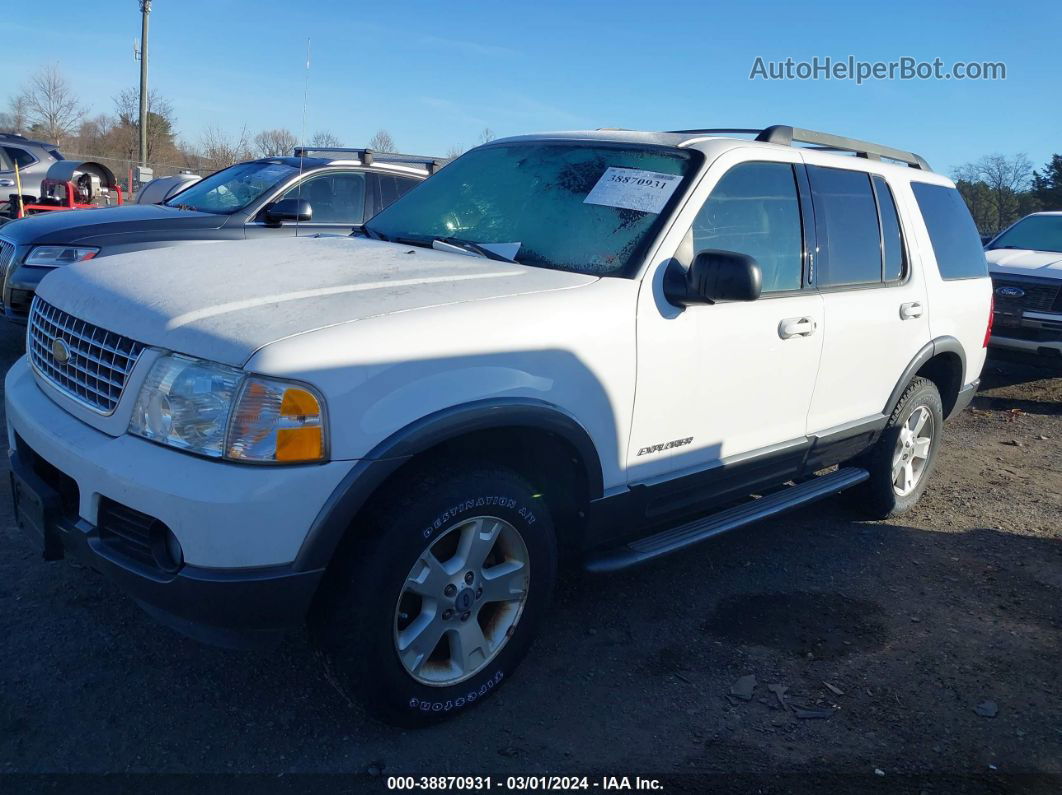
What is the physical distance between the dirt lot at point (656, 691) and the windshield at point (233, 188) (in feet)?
12.2

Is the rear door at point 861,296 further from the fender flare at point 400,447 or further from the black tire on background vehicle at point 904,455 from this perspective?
the fender flare at point 400,447

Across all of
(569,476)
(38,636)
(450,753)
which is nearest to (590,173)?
(569,476)

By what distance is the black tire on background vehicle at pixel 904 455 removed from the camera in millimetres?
4848

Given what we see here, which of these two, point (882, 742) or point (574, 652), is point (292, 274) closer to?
point (574, 652)

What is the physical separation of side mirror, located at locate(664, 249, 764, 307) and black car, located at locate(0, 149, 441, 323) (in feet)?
9.37

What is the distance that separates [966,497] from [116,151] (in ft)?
155

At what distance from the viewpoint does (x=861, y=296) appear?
13.9ft

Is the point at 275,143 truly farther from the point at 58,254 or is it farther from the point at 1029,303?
the point at 1029,303

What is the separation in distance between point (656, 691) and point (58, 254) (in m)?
5.34

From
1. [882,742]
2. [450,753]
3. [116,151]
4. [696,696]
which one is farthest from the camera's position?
[116,151]

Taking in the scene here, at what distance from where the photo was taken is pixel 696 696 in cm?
319

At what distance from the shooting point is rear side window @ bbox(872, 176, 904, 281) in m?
4.52

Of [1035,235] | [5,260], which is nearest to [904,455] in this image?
[5,260]

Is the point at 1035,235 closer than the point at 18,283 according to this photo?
No
